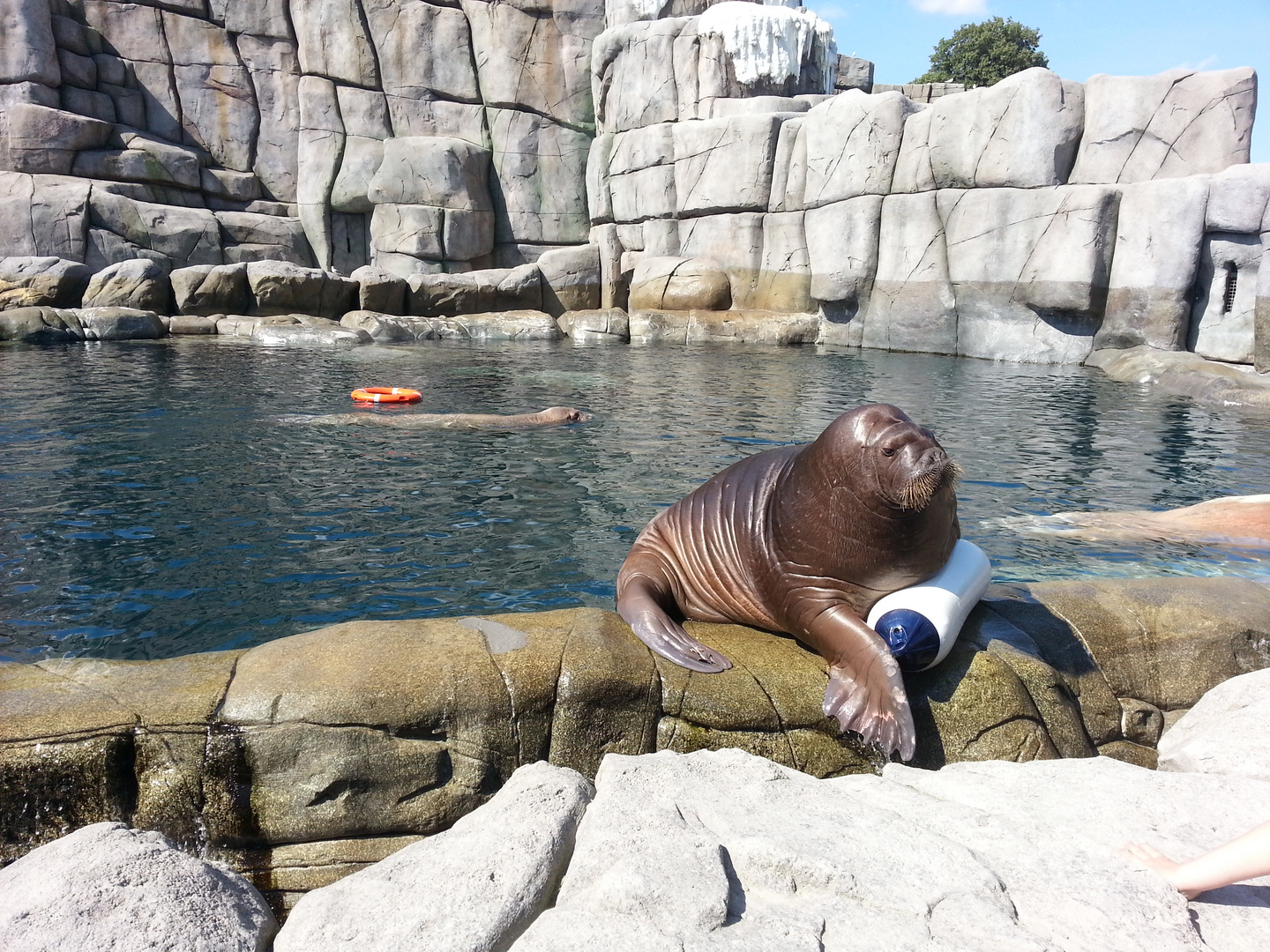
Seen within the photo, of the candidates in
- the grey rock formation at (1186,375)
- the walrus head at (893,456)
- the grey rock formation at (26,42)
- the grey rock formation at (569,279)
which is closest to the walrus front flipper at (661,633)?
the walrus head at (893,456)

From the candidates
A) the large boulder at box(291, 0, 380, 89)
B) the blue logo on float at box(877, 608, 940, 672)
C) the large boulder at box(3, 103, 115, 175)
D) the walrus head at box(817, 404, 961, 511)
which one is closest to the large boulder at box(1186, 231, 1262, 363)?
the walrus head at box(817, 404, 961, 511)

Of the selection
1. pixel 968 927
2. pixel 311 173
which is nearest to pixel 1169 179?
pixel 968 927

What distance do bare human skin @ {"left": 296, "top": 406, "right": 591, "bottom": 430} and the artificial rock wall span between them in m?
9.15

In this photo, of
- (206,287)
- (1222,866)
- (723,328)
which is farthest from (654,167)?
(1222,866)

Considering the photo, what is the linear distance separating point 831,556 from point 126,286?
16881 millimetres

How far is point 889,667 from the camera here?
3.01m

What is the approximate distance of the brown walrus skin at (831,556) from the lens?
304 centimetres

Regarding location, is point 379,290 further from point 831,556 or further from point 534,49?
point 831,556

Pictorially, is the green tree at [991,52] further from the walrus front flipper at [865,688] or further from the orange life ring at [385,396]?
the walrus front flipper at [865,688]

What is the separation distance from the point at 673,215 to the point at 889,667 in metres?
18.0

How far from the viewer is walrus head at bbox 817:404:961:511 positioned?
3049 millimetres

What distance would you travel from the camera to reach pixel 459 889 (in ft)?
6.87

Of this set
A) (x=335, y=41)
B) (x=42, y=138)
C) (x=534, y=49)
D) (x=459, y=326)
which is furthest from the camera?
(x=534, y=49)

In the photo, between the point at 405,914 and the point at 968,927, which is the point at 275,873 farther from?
the point at 968,927
